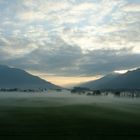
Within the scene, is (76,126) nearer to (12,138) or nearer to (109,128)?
(109,128)

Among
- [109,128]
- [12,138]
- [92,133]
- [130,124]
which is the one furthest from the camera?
[130,124]

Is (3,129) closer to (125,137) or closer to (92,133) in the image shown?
(92,133)

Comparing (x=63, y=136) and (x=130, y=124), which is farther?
(x=130, y=124)

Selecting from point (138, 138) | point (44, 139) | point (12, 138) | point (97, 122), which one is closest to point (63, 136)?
point (44, 139)

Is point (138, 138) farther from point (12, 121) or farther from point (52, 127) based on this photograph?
point (12, 121)

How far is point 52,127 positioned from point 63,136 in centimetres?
861

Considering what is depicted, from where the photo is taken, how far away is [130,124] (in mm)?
64812

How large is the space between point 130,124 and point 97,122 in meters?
6.80

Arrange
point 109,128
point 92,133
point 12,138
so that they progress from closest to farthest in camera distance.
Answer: point 12,138, point 92,133, point 109,128

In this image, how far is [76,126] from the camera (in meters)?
61.4

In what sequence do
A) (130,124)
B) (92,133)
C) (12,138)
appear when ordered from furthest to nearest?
(130,124) → (92,133) → (12,138)

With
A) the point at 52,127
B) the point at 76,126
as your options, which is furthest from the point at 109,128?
the point at 52,127

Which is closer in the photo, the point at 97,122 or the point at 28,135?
the point at 28,135

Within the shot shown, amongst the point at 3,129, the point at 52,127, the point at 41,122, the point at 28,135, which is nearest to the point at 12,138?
the point at 28,135
